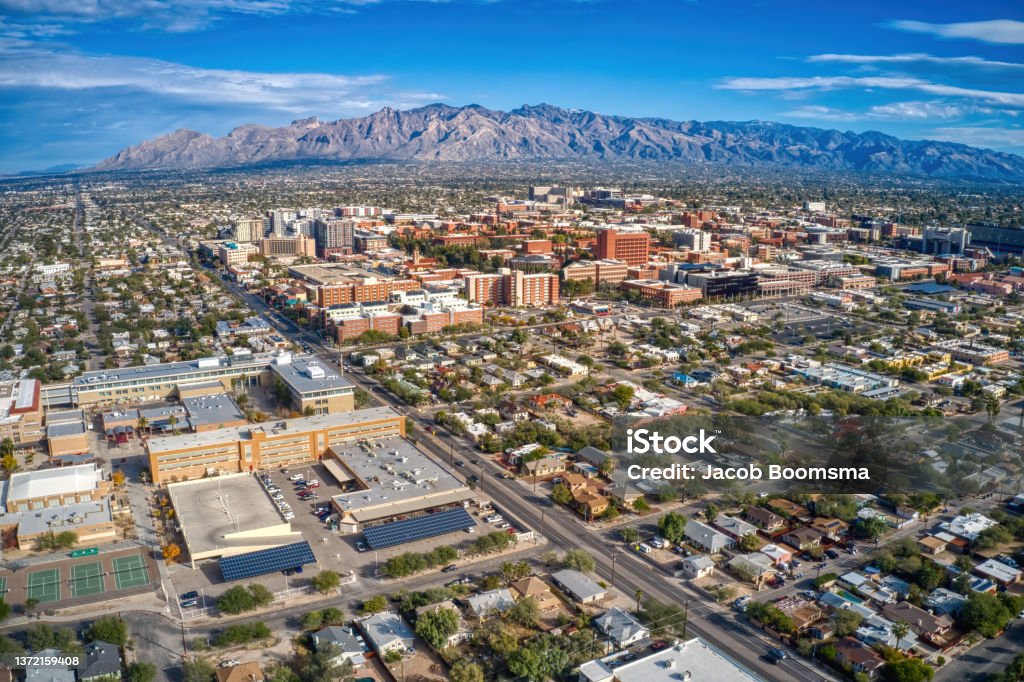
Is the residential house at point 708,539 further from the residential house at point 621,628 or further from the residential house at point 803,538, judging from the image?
the residential house at point 621,628

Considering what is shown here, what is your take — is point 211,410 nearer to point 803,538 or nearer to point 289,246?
point 803,538

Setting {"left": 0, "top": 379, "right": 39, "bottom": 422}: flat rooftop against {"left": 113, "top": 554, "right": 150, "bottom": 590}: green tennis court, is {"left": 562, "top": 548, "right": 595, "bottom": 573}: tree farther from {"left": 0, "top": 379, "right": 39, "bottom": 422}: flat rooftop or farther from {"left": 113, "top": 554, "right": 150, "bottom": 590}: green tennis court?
{"left": 0, "top": 379, "right": 39, "bottom": 422}: flat rooftop

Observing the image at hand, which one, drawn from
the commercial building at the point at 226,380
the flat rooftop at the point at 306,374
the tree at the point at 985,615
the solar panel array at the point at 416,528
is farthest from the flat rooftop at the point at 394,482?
the tree at the point at 985,615

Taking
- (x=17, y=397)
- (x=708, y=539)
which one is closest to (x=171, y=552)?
(x=708, y=539)

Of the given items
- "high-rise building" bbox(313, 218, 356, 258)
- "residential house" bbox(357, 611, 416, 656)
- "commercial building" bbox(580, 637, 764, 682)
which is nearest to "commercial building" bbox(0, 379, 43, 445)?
"residential house" bbox(357, 611, 416, 656)

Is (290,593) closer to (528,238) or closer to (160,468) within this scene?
(160,468)
